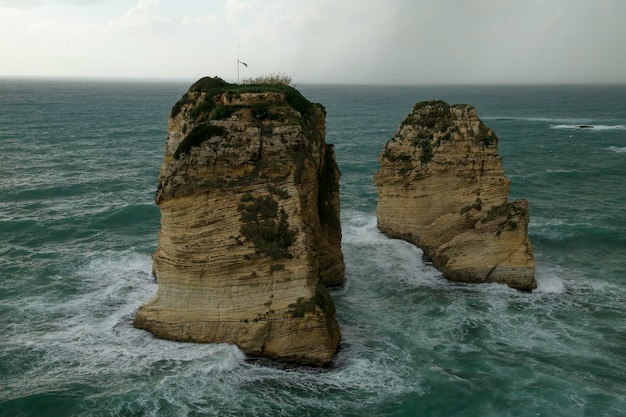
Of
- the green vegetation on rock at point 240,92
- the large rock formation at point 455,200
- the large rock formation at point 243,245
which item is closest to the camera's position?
the large rock formation at point 243,245

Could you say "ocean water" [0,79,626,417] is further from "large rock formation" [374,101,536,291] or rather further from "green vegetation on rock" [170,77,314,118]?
"green vegetation on rock" [170,77,314,118]

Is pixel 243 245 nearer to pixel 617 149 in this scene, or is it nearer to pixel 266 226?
pixel 266 226

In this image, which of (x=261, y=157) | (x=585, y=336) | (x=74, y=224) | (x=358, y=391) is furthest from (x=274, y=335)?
(x=74, y=224)

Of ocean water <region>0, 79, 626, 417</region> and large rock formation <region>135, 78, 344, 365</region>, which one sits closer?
ocean water <region>0, 79, 626, 417</region>

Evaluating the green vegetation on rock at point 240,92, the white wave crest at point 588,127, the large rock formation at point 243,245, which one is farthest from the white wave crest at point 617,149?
the large rock formation at point 243,245

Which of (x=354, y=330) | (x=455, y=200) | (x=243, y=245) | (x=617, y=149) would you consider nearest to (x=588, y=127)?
(x=617, y=149)

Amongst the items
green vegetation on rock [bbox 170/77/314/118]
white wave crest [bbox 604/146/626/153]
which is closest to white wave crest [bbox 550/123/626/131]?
white wave crest [bbox 604/146/626/153]

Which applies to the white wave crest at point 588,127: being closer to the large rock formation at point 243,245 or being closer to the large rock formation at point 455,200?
the large rock formation at point 455,200
